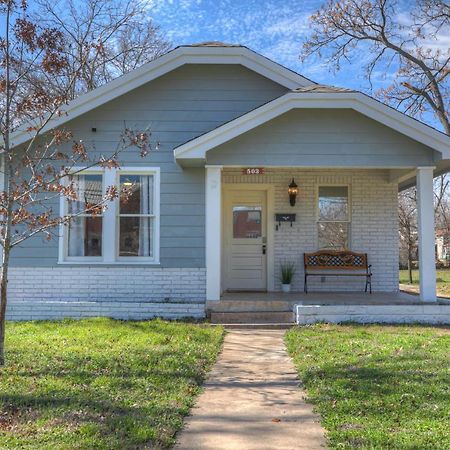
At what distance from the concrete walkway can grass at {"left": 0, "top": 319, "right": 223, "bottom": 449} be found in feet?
0.56

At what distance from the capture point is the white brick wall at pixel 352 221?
462 inches

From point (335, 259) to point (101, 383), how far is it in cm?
732

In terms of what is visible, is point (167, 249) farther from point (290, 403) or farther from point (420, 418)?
point (420, 418)

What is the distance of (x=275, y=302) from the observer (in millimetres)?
9625

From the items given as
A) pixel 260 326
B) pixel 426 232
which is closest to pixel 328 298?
pixel 260 326

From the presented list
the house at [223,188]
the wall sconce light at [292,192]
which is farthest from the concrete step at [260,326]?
the wall sconce light at [292,192]

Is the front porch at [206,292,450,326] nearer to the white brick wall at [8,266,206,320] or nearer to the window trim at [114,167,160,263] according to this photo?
the white brick wall at [8,266,206,320]

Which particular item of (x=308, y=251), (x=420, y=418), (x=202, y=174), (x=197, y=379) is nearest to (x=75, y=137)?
(x=202, y=174)

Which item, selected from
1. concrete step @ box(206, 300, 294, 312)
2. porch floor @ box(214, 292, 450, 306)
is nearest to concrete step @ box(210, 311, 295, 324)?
concrete step @ box(206, 300, 294, 312)

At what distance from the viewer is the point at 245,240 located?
11898mm

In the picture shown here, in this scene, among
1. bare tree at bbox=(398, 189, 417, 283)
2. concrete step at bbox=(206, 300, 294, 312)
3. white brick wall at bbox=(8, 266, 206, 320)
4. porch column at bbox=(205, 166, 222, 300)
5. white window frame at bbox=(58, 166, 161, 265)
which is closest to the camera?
concrete step at bbox=(206, 300, 294, 312)

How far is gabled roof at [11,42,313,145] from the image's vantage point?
10.2 m

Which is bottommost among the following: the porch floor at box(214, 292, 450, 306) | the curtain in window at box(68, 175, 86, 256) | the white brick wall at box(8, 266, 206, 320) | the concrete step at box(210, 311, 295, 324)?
the concrete step at box(210, 311, 295, 324)

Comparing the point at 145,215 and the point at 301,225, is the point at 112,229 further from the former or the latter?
the point at 301,225
